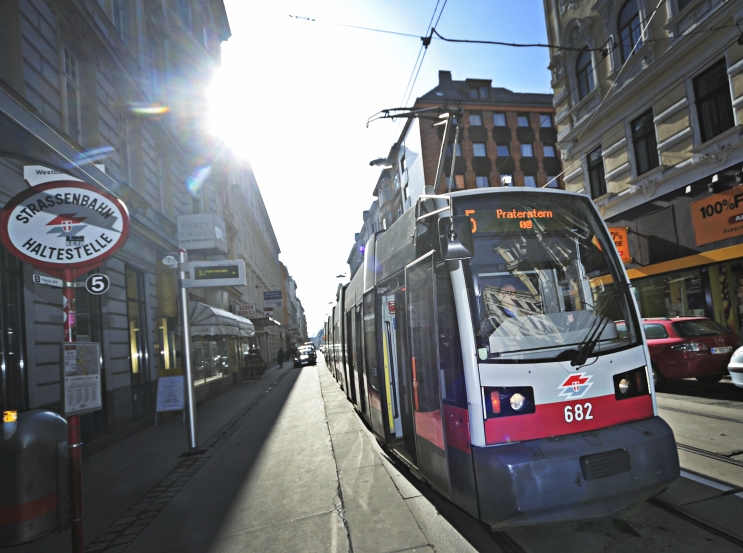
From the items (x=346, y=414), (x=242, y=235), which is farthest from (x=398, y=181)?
(x=346, y=414)

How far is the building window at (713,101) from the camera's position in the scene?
42.4ft

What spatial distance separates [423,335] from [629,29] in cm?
1601

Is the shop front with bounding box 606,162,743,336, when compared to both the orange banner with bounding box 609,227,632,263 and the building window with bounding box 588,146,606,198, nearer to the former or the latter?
the orange banner with bounding box 609,227,632,263

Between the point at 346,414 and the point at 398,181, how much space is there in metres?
38.4

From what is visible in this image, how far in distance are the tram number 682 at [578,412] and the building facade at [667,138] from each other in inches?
437

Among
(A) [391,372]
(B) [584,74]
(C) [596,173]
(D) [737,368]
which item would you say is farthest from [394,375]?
(B) [584,74]

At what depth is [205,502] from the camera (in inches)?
216

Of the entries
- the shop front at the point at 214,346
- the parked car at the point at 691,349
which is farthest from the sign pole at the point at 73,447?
the parked car at the point at 691,349

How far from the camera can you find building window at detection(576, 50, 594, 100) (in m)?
18.2

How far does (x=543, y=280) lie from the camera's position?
13.5 ft

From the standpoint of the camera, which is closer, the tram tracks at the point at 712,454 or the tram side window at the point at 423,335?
the tram side window at the point at 423,335

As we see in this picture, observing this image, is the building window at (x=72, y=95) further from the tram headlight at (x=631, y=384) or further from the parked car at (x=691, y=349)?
the parked car at (x=691, y=349)

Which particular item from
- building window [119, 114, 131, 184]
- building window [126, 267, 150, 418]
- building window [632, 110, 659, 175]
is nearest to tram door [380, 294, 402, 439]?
building window [126, 267, 150, 418]

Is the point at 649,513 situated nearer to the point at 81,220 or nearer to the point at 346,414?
the point at 81,220
